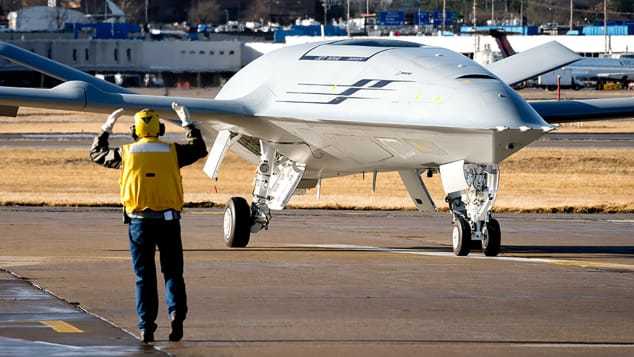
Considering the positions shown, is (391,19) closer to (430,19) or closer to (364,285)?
(430,19)

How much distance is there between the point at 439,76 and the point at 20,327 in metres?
8.68

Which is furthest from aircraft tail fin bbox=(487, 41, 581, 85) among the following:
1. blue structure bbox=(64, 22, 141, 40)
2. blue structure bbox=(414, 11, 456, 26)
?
blue structure bbox=(414, 11, 456, 26)

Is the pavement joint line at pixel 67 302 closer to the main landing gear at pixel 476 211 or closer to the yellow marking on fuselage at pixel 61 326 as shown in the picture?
the yellow marking on fuselage at pixel 61 326

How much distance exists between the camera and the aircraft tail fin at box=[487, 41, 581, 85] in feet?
85.9

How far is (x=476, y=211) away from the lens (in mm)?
21359

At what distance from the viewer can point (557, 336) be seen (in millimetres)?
14406

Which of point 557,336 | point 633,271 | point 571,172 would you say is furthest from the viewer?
point 571,172

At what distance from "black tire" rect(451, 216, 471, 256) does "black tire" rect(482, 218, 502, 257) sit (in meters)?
0.23

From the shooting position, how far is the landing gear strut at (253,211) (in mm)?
23369

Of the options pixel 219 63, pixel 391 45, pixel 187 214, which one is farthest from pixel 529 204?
pixel 219 63

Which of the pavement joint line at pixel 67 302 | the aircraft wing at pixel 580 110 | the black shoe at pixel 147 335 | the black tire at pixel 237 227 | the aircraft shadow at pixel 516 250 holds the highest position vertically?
the aircraft wing at pixel 580 110

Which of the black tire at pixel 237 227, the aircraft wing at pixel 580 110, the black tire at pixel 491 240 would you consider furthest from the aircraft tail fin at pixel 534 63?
the black tire at pixel 237 227

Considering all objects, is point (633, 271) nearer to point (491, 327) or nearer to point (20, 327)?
point (491, 327)

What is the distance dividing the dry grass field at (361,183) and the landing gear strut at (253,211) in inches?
332
